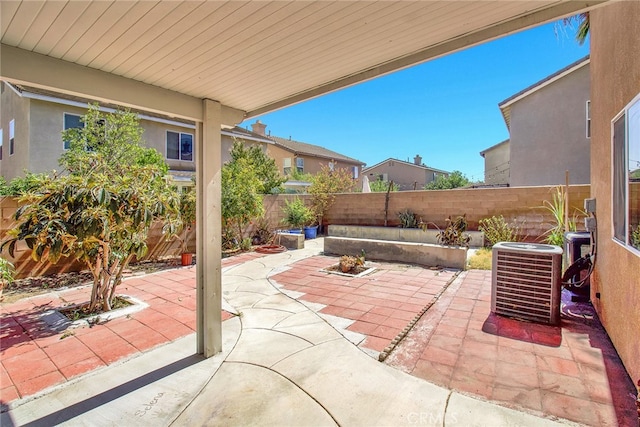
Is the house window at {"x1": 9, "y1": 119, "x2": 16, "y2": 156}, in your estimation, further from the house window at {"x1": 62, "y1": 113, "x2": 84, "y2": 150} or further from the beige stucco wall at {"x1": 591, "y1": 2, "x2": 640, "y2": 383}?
the beige stucco wall at {"x1": 591, "y1": 2, "x2": 640, "y2": 383}

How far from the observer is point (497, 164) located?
23.6 metres

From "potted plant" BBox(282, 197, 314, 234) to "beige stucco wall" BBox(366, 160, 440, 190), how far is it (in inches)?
867

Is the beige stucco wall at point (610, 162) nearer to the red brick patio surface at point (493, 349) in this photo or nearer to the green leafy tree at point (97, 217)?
the red brick patio surface at point (493, 349)

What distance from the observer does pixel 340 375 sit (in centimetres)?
288

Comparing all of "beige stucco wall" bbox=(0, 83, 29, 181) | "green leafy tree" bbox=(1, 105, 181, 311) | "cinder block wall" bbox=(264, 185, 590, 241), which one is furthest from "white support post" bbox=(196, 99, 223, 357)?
"beige stucco wall" bbox=(0, 83, 29, 181)

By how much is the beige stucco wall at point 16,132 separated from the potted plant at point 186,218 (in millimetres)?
7925

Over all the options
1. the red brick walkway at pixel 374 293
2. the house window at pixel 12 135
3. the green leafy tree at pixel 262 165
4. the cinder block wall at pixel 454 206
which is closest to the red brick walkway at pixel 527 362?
the red brick walkway at pixel 374 293

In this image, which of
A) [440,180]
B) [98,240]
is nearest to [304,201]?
[98,240]

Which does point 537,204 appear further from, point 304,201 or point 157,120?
point 157,120

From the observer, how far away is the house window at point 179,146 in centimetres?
1538

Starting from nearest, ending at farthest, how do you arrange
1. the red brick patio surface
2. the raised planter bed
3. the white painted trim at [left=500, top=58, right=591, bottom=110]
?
the red brick patio surface
the raised planter bed
the white painted trim at [left=500, top=58, right=591, bottom=110]

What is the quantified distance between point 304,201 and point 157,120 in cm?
791

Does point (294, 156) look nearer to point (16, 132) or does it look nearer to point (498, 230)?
point (16, 132)

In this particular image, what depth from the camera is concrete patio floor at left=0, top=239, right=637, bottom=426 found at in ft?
7.98
